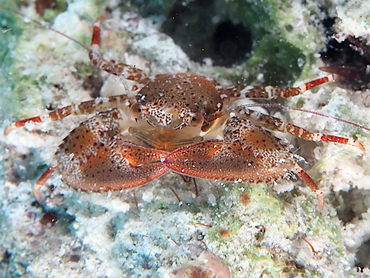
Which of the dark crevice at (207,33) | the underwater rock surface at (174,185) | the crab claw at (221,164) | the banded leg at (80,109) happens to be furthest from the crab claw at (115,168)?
the dark crevice at (207,33)

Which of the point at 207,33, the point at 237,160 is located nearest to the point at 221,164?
the point at 237,160

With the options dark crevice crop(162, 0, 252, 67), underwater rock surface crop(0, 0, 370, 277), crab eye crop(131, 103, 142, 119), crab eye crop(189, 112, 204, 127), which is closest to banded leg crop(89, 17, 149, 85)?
underwater rock surface crop(0, 0, 370, 277)

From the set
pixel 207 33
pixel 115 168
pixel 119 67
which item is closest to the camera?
pixel 115 168

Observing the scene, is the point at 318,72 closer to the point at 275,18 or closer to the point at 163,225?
the point at 275,18

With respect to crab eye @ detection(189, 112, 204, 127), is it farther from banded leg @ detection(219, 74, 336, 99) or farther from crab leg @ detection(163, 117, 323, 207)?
banded leg @ detection(219, 74, 336, 99)

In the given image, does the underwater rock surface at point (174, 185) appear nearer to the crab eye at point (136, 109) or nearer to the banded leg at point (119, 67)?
the banded leg at point (119, 67)

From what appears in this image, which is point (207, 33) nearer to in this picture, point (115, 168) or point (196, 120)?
point (196, 120)

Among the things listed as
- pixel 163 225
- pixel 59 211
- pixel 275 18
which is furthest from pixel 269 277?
pixel 275 18
